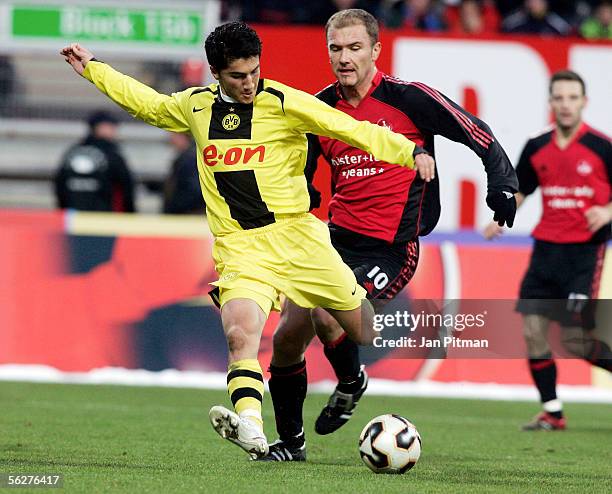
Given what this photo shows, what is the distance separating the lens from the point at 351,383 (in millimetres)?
7273

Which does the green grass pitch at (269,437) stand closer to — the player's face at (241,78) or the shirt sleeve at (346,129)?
the shirt sleeve at (346,129)

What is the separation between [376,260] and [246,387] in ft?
4.76

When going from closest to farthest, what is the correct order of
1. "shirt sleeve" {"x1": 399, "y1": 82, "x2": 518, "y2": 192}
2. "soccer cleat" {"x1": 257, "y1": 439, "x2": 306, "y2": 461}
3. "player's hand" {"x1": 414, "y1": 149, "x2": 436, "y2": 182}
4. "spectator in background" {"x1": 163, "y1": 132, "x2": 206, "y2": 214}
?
"player's hand" {"x1": 414, "y1": 149, "x2": 436, "y2": 182}
"shirt sleeve" {"x1": 399, "y1": 82, "x2": 518, "y2": 192}
"soccer cleat" {"x1": 257, "y1": 439, "x2": 306, "y2": 461}
"spectator in background" {"x1": 163, "y1": 132, "x2": 206, "y2": 214}

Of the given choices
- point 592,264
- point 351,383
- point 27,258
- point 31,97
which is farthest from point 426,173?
point 31,97

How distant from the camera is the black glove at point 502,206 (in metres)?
6.61

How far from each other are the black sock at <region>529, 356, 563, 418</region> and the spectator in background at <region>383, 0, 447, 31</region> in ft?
19.9

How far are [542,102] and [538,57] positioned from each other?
45 cm

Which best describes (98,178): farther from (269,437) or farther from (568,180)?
(269,437)

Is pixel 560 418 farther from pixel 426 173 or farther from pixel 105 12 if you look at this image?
pixel 105 12

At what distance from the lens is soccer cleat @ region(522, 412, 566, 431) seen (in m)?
9.43

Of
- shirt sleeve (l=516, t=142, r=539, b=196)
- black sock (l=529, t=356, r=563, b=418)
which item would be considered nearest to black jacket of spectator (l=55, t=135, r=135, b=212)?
shirt sleeve (l=516, t=142, r=539, b=196)

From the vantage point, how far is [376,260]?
7277 millimetres

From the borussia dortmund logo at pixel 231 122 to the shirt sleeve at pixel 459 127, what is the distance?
115cm

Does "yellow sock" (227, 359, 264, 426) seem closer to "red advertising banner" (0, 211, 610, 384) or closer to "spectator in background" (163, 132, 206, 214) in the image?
"red advertising banner" (0, 211, 610, 384)
